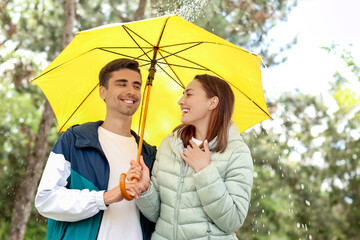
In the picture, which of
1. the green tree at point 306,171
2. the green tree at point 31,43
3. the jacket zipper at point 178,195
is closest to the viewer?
the jacket zipper at point 178,195

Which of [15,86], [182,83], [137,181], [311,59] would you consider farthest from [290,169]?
[137,181]

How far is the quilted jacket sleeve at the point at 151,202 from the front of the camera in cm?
257

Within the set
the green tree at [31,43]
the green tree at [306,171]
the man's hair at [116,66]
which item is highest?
the man's hair at [116,66]

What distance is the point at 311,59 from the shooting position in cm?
1384

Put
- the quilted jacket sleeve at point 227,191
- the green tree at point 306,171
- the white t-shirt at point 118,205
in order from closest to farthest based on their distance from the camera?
the quilted jacket sleeve at point 227,191, the white t-shirt at point 118,205, the green tree at point 306,171

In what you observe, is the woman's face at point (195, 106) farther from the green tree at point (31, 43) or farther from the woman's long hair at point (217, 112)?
the green tree at point (31, 43)

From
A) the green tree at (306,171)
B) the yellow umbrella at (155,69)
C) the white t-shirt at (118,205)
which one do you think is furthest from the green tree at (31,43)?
the white t-shirt at (118,205)

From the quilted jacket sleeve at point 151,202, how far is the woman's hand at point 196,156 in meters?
0.25

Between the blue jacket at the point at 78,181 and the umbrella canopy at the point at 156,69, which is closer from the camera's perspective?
the blue jacket at the point at 78,181

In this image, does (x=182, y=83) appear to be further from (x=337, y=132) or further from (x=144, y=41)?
(x=337, y=132)

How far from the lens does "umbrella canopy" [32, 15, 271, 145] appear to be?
2797 millimetres

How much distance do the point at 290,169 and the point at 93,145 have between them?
9730 mm

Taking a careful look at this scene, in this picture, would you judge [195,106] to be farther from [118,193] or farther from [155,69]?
[118,193]

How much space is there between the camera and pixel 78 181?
269 cm
